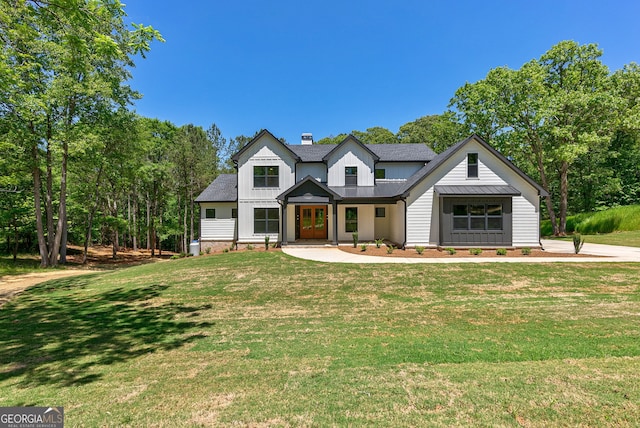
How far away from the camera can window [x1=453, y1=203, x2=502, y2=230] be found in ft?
54.1

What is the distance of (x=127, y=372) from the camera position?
4.49 metres

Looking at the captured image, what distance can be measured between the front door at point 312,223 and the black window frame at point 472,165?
9.58 m

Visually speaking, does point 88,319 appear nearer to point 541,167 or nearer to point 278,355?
point 278,355

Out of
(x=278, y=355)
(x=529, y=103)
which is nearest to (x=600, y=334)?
(x=278, y=355)

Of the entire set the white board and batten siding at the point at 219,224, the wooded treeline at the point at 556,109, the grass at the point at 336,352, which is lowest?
the grass at the point at 336,352

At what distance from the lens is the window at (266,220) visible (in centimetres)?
1956

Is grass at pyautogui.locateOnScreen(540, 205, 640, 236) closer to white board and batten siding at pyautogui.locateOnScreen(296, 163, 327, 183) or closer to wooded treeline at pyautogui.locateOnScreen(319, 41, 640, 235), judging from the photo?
wooded treeline at pyautogui.locateOnScreen(319, 41, 640, 235)

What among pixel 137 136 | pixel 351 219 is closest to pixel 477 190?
pixel 351 219

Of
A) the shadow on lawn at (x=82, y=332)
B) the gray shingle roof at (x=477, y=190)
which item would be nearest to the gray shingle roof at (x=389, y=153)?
the gray shingle roof at (x=477, y=190)

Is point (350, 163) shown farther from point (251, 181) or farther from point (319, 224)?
point (251, 181)

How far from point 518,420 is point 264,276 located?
359 inches

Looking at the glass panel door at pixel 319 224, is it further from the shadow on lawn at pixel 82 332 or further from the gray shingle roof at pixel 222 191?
the shadow on lawn at pixel 82 332

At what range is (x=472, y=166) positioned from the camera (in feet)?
55.8

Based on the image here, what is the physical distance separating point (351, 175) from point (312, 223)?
174 inches
